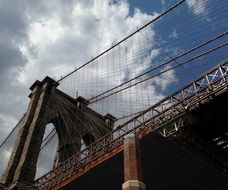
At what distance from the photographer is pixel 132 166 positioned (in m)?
16.1

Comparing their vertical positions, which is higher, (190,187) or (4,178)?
(4,178)

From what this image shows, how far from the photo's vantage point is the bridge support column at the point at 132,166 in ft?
50.4

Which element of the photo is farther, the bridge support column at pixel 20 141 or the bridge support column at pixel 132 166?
the bridge support column at pixel 20 141

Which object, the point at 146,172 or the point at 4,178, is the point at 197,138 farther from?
the point at 4,178

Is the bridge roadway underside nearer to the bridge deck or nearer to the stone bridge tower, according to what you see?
the bridge deck

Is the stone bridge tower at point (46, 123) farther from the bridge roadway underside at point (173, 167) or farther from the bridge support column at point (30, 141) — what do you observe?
the bridge roadway underside at point (173, 167)

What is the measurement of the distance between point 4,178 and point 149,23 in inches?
718

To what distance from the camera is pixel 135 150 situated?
16.7m

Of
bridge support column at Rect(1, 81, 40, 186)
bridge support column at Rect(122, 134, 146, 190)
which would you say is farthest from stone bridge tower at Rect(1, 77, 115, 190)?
bridge support column at Rect(122, 134, 146, 190)

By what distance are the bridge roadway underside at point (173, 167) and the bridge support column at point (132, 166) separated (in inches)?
91.4

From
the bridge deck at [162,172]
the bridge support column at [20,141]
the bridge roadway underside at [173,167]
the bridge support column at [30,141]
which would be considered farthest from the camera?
the bridge support column at [20,141]

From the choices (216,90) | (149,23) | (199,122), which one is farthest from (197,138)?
(149,23)

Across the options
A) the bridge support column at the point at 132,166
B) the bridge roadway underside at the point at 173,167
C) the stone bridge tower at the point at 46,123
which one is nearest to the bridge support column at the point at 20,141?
the stone bridge tower at the point at 46,123

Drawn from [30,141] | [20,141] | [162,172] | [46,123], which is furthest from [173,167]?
[20,141]
